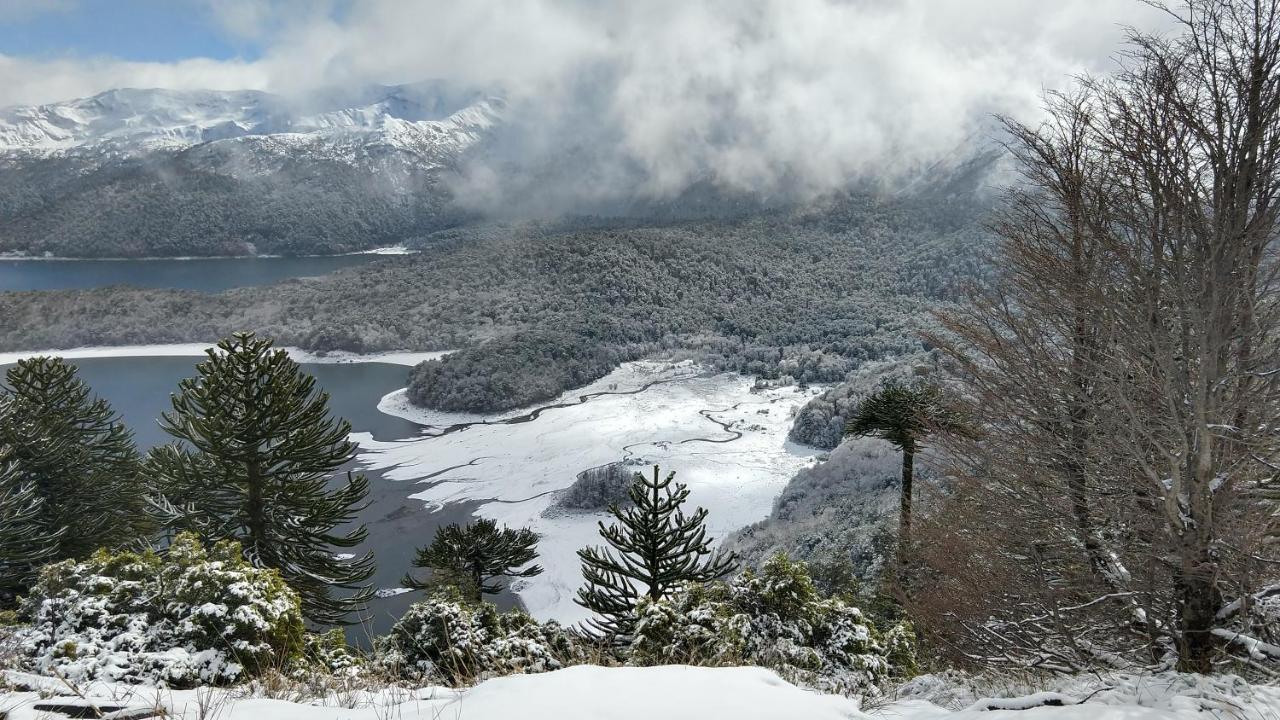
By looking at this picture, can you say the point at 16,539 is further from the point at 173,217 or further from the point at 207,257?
the point at 173,217

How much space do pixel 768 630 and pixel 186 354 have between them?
88.0 meters

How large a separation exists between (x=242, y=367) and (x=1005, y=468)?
419 inches

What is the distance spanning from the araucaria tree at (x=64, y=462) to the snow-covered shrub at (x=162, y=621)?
10.2 meters

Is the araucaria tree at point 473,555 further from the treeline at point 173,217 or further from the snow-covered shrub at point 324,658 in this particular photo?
the treeline at point 173,217

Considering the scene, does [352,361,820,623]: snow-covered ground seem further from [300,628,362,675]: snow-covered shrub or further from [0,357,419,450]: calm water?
[300,628,362,675]: snow-covered shrub

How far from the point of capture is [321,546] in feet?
36.2

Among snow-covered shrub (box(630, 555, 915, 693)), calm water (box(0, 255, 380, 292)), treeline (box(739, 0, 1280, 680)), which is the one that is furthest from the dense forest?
treeline (box(739, 0, 1280, 680))

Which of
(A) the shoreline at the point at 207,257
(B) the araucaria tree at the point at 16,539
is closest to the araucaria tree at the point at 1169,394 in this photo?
(B) the araucaria tree at the point at 16,539

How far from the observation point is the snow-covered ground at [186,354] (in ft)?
236

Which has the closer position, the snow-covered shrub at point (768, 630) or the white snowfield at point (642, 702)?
the white snowfield at point (642, 702)

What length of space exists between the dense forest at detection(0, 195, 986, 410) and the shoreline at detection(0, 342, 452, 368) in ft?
4.84

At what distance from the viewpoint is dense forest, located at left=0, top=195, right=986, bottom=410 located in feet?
209

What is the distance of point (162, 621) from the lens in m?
4.43

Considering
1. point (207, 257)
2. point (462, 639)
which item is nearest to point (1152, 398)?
point (462, 639)
